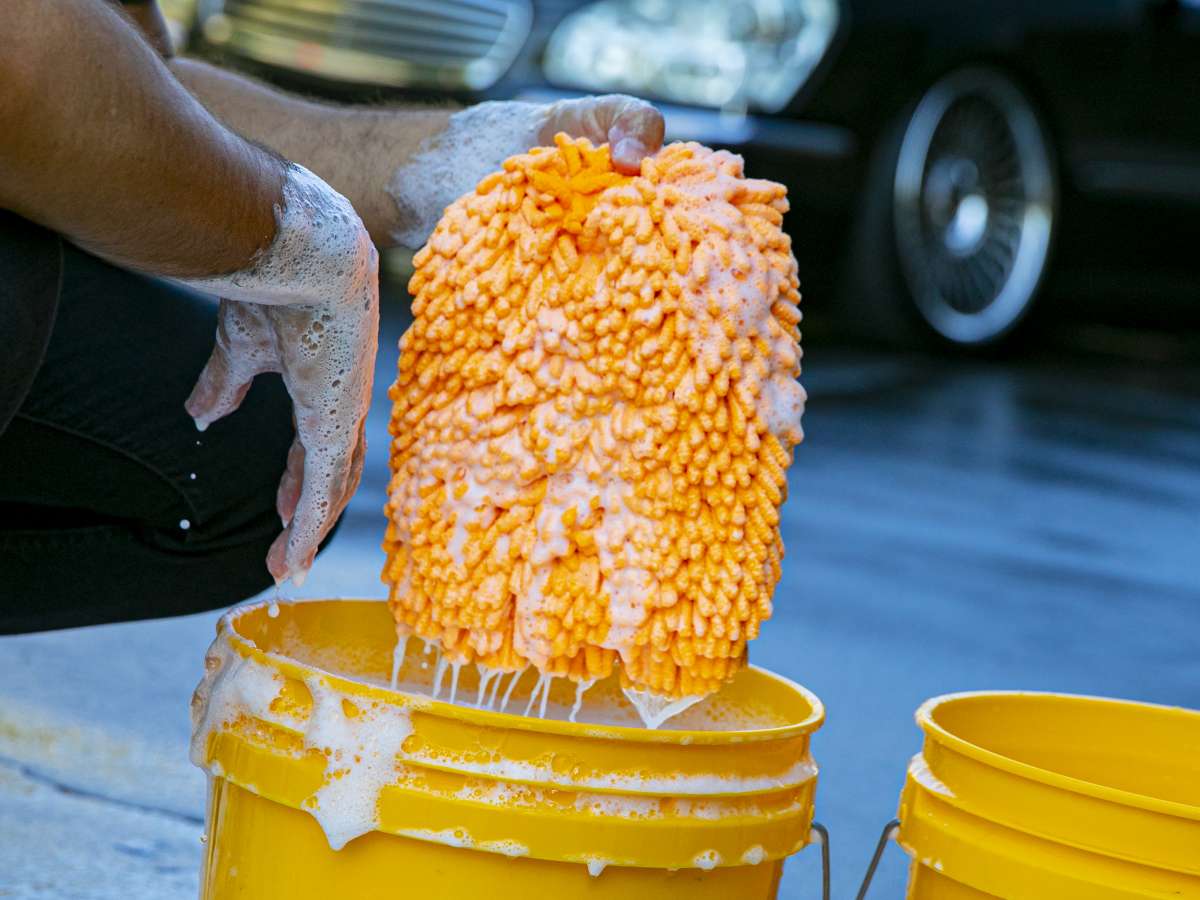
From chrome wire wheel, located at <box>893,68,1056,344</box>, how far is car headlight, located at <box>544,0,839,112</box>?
563mm

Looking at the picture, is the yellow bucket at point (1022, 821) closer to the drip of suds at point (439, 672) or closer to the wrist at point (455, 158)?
the drip of suds at point (439, 672)

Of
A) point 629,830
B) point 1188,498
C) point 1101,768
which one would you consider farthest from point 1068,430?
point 629,830

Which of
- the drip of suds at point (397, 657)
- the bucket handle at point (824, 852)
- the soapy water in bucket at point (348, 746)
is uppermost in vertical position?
the soapy water in bucket at point (348, 746)

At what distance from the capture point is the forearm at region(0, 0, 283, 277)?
3.21 feet

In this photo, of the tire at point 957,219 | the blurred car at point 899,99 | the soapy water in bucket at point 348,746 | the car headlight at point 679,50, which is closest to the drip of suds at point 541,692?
the soapy water in bucket at point 348,746

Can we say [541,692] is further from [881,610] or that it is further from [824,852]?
[881,610]

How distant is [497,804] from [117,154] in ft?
1.46

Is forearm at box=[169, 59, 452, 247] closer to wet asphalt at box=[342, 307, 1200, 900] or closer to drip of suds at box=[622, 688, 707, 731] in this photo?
drip of suds at box=[622, 688, 707, 731]

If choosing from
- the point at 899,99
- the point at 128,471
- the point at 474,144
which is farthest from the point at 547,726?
the point at 899,99

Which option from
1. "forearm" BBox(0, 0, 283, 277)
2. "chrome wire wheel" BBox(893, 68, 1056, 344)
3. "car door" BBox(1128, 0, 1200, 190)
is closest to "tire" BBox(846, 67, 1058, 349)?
"chrome wire wheel" BBox(893, 68, 1056, 344)

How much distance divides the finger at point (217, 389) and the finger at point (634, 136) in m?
0.32

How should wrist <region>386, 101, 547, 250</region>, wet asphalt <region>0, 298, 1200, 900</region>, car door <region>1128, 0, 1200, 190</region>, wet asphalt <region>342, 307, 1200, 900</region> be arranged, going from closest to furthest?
wrist <region>386, 101, 547, 250</region>, wet asphalt <region>0, 298, 1200, 900</region>, wet asphalt <region>342, 307, 1200, 900</region>, car door <region>1128, 0, 1200, 190</region>

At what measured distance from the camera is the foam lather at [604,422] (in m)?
1.19

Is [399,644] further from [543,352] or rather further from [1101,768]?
[1101,768]
